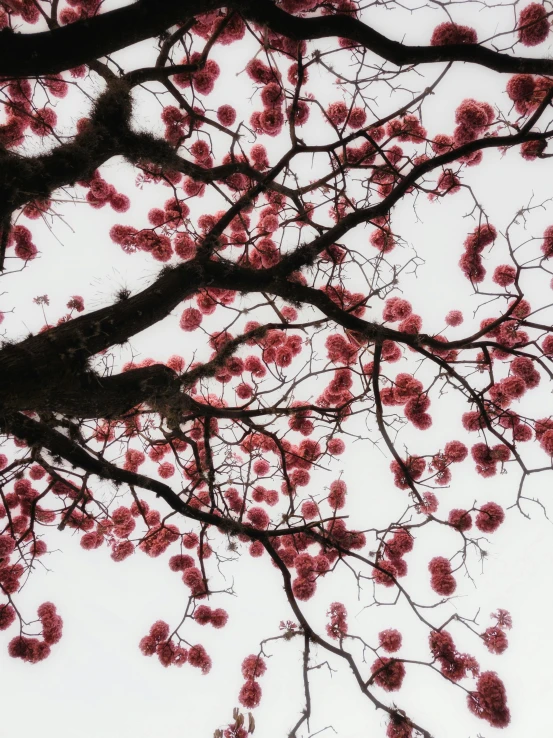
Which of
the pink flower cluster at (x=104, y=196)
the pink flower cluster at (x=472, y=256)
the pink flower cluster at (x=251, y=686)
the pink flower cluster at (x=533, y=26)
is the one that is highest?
the pink flower cluster at (x=533, y=26)

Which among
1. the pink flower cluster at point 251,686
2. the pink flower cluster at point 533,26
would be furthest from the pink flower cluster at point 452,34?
the pink flower cluster at point 251,686

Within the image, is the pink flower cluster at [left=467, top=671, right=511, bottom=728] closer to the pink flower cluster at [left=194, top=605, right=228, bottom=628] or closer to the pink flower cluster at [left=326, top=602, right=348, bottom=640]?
the pink flower cluster at [left=326, top=602, right=348, bottom=640]

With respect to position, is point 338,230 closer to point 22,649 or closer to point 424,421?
point 424,421

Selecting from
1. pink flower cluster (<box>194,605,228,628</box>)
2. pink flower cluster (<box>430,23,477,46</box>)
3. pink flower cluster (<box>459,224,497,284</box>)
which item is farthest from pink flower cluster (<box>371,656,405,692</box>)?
pink flower cluster (<box>430,23,477,46</box>)

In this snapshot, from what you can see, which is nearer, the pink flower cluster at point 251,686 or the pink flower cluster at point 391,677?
the pink flower cluster at point 391,677

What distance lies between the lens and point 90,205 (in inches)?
246

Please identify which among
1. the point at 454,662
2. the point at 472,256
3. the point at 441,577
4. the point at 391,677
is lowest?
the point at 391,677

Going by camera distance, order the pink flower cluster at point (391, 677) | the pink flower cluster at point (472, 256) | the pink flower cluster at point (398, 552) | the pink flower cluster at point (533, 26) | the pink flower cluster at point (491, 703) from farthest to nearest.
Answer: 1. the pink flower cluster at point (398, 552)
2. the pink flower cluster at point (472, 256)
3. the pink flower cluster at point (391, 677)
4. the pink flower cluster at point (491, 703)
5. the pink flower cluster at point (533, 26)

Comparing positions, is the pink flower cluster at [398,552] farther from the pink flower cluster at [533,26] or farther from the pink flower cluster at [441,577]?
the pink flower cluster at [533,26]

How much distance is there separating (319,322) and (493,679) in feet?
13.8

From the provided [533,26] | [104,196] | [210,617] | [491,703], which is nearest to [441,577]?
[491,703]

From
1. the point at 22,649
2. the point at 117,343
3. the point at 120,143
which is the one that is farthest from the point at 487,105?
the point at 22,649

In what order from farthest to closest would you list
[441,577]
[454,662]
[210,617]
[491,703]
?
[210,617] → [441,577] → [454,662] → [491,703]

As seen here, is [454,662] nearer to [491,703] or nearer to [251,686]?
[491,703]
